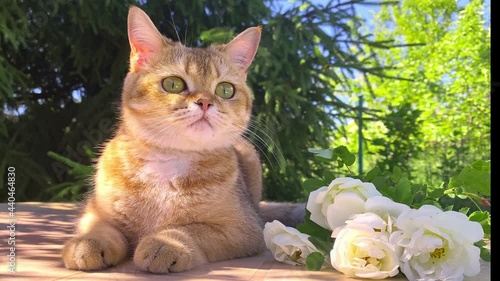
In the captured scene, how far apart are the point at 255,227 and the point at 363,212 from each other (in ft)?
1.21

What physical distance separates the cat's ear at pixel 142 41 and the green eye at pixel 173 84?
0.17 meters

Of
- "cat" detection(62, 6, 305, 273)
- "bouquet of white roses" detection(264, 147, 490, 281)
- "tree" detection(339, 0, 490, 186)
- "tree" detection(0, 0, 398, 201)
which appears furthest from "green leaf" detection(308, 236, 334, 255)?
"tree" detection(339, 0, 490, 186)

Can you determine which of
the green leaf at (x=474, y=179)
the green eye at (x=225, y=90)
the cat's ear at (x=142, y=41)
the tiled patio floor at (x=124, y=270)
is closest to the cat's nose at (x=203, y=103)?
the green eye at (x=225, y=90)

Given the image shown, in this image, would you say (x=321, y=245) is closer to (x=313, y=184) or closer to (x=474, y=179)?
(x=313, y=184)

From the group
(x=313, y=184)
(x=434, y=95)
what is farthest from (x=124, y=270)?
(x=434, y=95)

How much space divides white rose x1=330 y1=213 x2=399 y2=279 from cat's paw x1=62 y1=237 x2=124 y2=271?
0.53 metres

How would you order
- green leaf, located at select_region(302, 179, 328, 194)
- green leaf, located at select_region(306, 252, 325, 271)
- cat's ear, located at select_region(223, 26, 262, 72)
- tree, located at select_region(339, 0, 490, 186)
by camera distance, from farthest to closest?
tree, located at select_region(339, 0, 490, 186) < cat's ear, located at select_region(223, 26, 262, 72) < green leaf, located at select_region(302, 179, 328, 194) < green leaf, located at select_region(306, 252, 325, 271)

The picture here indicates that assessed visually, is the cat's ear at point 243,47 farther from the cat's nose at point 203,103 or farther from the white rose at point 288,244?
the white rose at point 288,244

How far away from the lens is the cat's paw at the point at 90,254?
1226 millimetres

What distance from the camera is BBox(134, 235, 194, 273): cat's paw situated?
1.21 meters

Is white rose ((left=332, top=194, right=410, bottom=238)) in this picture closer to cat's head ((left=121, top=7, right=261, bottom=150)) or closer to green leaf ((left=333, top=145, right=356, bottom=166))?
green leaf ((left=333, top=145, right=356, bottom=166))

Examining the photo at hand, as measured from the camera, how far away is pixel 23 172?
3.22 meters

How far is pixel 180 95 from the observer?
4.68ft

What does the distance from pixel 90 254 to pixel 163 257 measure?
0.58 ft
